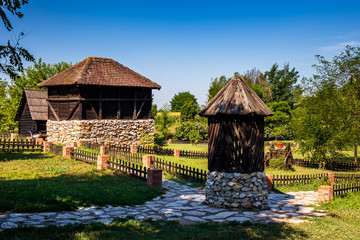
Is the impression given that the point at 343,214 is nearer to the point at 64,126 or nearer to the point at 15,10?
the point at 15,10

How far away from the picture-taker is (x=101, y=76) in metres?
25.9

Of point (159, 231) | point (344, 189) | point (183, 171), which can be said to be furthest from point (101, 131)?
point (159, 231)

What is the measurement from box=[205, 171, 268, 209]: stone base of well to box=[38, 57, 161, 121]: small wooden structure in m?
17.4

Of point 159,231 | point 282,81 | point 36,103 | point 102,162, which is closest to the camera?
point 159,231

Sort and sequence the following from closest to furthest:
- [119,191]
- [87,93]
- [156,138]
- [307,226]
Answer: [307,226] → [119,191] → [87,93] → [156,138]

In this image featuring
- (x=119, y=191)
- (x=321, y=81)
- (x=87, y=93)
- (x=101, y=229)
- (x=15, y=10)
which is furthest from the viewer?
(x=321, y=81)

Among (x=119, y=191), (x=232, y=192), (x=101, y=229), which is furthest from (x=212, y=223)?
(x=119, y=191)

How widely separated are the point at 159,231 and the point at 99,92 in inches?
806

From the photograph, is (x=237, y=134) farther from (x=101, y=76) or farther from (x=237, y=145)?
(x=101, y=76)

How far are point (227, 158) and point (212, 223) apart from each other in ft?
8.17

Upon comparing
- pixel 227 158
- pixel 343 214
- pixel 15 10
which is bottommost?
pixel 343 214

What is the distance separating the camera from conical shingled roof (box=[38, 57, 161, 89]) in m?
24.9

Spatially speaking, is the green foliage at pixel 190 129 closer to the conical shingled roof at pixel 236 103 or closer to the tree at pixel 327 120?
the tree at pixel 327 120

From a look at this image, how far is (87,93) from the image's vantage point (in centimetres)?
2534
